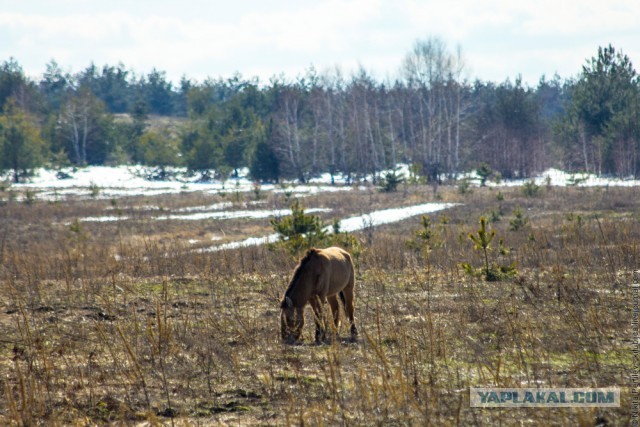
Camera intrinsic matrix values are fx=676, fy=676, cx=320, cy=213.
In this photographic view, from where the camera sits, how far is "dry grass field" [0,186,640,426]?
5633 millimetres

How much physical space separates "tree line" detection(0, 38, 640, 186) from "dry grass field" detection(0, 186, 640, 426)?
1638 inches

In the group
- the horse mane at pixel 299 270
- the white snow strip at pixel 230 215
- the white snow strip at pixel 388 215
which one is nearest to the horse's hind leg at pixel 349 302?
the horse mane at pixel 299 270

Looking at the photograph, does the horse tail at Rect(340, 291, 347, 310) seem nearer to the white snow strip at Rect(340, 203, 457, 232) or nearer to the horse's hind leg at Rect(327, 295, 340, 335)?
the horse's hind leg at Rect(327, 295, 340, 335)

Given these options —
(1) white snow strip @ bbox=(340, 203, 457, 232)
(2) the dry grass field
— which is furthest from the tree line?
(2) the dry grass field

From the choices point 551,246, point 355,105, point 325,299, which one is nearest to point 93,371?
point 325,299

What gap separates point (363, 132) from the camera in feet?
216

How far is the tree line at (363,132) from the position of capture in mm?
54625

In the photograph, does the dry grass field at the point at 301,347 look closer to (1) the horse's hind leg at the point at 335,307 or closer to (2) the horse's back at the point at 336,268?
(1) the horse's hind leg at the point at 335,307

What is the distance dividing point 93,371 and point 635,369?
538 centimetres

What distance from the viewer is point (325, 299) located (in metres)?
8.74

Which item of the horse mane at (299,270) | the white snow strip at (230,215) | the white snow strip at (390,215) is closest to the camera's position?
the horse mane at (299,270)

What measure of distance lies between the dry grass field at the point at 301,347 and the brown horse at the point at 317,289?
254 millimetres

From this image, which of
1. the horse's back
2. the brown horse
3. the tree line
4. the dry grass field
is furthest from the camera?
the tree line

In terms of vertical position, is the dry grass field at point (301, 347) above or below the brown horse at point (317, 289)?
below
